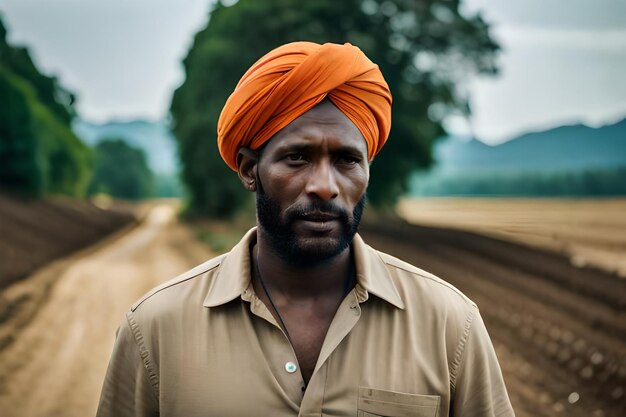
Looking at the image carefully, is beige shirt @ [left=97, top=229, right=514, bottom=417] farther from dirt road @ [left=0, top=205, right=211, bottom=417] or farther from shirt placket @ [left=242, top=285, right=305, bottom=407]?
dirt road @ [left=0, top=205, right=211, bottom=417]

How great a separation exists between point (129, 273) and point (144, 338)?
14021 millimetres

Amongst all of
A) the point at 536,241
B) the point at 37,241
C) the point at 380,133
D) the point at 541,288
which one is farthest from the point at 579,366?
the point at 37,241

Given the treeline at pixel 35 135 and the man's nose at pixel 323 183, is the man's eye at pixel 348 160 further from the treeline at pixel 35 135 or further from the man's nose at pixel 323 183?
the treeline at pixel 35 135

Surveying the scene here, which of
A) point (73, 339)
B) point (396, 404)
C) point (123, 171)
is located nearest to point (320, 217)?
point (396, 404)

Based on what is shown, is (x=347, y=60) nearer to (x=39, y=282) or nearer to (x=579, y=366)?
(x=579, y=366)

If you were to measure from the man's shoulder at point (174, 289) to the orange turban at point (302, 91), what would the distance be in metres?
0.47

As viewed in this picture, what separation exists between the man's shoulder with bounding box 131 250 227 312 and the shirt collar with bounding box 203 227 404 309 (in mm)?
42

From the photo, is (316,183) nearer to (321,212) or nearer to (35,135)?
(321,212)

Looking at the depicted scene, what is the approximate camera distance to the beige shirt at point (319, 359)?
74.3 inches

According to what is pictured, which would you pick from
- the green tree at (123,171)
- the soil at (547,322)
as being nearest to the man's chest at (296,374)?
the soil at (547,322)

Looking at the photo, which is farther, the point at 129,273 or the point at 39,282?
the point at 129,273

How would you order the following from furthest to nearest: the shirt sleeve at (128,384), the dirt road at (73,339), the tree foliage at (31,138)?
the tree foliage at (31,138)
the dirt road at (73,339)
the shirt sleeve at (128,384)

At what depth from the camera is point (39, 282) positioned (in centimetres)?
1392

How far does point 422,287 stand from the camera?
207cm
